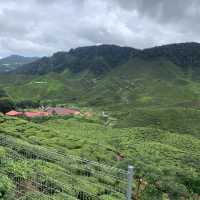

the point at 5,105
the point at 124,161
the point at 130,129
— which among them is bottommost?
the point at 130,129

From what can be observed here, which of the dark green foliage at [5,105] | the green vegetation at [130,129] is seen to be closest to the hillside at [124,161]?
the green vegetation at [130,129]

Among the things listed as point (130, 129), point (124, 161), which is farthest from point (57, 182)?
point (130, 129)

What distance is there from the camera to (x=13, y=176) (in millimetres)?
12672

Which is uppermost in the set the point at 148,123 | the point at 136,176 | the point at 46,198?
the point at 46,198

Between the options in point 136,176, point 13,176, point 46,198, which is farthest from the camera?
point 136,176

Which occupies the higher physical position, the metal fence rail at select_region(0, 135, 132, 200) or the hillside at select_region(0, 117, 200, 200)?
the metal fence rail at select_region(0, 135, 132, 200)

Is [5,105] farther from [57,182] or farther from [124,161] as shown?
[57,182]

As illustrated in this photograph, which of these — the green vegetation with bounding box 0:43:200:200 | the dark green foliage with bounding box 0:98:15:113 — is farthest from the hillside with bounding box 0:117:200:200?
the dark green foliage with bounding box 0:98:15:113

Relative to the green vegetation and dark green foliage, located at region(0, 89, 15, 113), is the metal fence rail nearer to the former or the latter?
the green vegetation

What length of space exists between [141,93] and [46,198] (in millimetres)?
133958

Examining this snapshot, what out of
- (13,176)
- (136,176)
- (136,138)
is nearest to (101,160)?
(136,176)

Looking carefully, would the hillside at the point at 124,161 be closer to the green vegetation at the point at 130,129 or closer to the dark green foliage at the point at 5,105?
the green vegetation at the point at 130,129

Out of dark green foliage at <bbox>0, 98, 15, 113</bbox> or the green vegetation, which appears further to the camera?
dark green foliage at <bbox>0, 98, 15, 113</bbox>

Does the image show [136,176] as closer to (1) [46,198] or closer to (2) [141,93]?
(1) [46,198]
